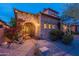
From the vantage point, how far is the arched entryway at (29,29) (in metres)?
2.86

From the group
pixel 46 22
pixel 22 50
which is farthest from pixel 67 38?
pixel 22 50

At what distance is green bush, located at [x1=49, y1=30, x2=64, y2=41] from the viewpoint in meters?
2.86

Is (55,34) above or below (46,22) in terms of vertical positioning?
below

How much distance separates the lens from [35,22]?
2.88 metres

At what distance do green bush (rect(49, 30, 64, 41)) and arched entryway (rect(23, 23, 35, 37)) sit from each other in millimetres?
204

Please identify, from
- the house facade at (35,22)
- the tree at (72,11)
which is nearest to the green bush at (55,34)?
the house facade at (35,22)

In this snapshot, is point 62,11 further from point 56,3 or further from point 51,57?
point 51,57

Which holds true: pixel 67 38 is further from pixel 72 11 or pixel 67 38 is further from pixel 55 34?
pixel 72 11

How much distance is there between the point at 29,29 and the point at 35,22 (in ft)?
0.35

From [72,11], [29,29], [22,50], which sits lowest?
[22,50]

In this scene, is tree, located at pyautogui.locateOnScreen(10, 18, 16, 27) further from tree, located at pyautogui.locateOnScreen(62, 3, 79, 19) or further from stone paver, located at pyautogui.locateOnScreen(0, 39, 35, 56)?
tree, located at pyautogui.locateOnScreen(62, 3, 79, 19)

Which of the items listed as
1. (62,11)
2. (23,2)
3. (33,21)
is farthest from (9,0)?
(62,11)

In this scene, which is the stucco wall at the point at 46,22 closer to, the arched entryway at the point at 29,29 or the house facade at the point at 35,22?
the house facade at the point at 35,22

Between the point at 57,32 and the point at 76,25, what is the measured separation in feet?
0.74
